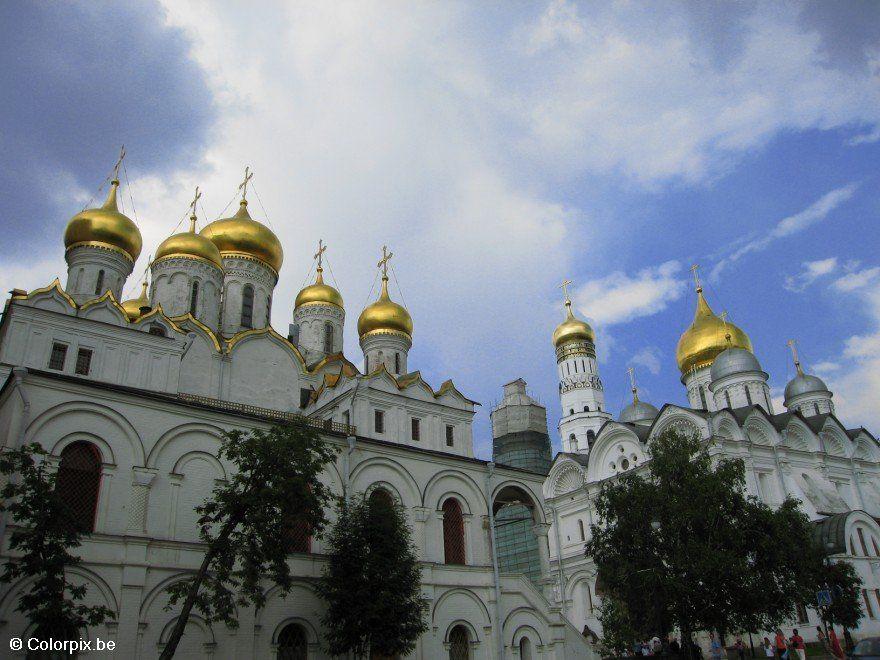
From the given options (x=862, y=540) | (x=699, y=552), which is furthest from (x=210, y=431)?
(x=862, y=540)

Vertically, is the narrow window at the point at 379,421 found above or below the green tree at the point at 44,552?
above

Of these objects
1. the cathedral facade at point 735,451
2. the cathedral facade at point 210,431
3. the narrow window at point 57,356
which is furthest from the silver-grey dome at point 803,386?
the narrow window at point 57,356

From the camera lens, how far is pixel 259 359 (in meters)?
25.9

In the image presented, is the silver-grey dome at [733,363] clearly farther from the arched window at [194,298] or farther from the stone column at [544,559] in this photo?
the arched window at [194,298]

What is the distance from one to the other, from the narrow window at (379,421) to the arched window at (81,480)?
9.66m

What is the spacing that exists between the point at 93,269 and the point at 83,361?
4.75 m

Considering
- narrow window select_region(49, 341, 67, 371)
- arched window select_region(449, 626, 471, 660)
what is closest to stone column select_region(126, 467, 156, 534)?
narrow window select_region(49, 341, 67, 371)

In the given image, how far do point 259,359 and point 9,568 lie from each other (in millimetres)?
13578

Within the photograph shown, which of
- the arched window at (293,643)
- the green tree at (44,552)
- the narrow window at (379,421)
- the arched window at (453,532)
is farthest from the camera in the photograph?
the narrow window at (379,421)

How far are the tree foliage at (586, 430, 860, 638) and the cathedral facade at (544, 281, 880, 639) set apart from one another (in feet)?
27.5

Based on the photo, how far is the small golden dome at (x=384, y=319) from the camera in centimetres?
3173

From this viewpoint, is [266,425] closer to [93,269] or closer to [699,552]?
[93,269]

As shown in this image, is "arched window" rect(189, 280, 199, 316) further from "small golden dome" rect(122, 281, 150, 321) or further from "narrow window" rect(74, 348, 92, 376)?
"narrow window" rect(74, 348, 92, 376)

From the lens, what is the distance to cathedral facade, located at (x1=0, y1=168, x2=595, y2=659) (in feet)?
54.9
